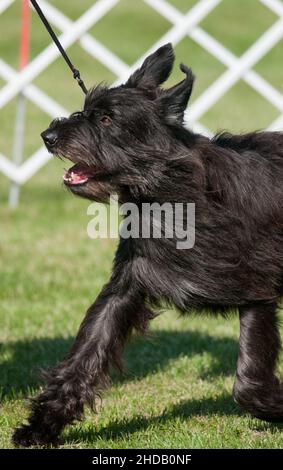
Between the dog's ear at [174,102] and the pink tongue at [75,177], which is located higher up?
the dog's ear at [174,102]

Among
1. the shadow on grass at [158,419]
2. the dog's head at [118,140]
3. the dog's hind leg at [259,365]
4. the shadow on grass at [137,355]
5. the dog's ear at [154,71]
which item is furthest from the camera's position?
the shadow on grass at [137,355]

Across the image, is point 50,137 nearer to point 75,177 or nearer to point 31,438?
point 75,177

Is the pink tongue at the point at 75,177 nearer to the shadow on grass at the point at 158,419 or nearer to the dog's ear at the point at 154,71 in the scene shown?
the dog's ear at the point at 154,71

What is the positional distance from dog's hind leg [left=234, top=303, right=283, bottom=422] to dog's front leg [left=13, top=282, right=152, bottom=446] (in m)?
0.51

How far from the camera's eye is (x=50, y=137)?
166 inches

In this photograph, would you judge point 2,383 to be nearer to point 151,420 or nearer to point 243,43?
point 151,420

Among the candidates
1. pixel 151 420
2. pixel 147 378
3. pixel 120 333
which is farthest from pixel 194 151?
pixel 147 378

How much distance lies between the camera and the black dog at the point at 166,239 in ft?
13.9

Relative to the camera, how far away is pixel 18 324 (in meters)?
6.89

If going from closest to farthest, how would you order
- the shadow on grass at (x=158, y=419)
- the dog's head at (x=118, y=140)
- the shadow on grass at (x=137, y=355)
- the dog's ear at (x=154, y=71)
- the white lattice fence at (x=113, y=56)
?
the dog's head at (x=118, y=140) → the dog's ear at (x=154, y=71) → the shadow on grass at (x=158, y=419) → the shadow on grass at (x=137, y=355) → the white lattice fence at (x=113, y=56)

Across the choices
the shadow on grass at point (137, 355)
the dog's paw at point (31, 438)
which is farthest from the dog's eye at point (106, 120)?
the shadow on grass at point (137, 355)

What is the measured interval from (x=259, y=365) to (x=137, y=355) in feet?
6.62

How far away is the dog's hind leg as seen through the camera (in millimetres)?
4316

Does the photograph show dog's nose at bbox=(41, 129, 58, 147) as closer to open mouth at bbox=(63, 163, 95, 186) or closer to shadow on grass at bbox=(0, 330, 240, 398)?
open mouth at bbox=(63, 163, 95, 186)
